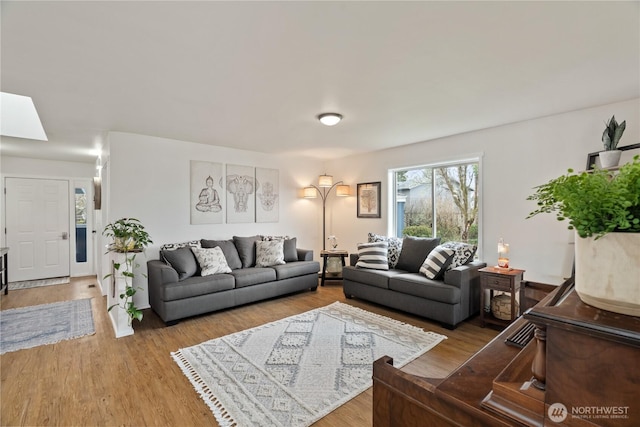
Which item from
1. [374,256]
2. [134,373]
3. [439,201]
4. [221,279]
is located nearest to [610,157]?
[439,201]

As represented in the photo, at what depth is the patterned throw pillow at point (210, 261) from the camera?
397 centimetres

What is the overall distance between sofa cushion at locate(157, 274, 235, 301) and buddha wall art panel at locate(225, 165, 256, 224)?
4.39 ft

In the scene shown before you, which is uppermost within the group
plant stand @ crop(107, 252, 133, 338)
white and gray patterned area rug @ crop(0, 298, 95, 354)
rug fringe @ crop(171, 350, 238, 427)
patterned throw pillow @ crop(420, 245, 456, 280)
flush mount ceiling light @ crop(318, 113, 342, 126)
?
flush mount ceiling light @ crop(318, 113, 342, 126)

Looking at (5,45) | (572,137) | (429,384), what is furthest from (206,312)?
(572,137)

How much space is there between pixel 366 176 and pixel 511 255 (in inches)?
106

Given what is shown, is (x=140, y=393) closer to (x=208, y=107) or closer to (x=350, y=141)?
(x=208, y=107)

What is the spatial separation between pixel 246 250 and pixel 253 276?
0.65m

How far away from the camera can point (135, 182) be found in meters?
4.01

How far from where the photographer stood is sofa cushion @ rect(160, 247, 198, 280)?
3.80 metres

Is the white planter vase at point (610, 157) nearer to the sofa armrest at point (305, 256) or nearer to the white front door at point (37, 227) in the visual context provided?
the sofa armrest at point (305, 256)

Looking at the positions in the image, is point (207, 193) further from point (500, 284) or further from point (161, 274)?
point (500, 284)

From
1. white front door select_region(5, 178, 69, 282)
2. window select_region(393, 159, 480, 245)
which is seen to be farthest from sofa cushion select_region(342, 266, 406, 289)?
white front door select_region(5, 178, 69, 282)

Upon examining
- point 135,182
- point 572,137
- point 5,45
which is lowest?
point 135,182

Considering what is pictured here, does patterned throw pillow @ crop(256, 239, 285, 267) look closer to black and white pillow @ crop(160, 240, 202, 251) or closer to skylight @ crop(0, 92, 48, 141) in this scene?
black and white pillow @ crop(160, 240, 202, 251)
